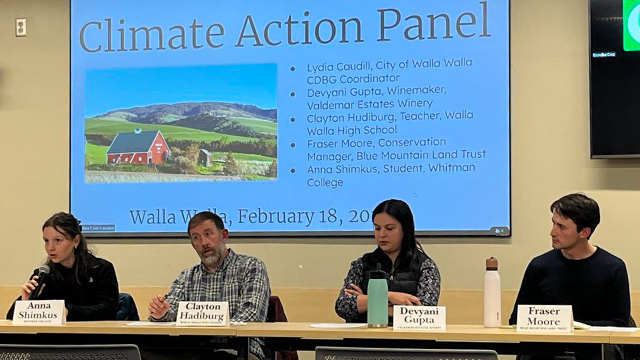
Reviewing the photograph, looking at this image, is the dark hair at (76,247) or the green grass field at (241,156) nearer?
the dark hair at (76,247)

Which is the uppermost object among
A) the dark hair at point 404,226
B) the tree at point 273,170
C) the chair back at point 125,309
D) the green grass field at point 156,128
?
the green grass field at point 156,128

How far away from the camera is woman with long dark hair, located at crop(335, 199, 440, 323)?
154 inches

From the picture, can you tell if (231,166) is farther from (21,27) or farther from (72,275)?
(21,27)

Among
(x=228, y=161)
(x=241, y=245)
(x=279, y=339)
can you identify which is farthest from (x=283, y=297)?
(x=279, y=339)

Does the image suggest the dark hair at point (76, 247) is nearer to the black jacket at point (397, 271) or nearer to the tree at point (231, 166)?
the tree at point (231, 166)

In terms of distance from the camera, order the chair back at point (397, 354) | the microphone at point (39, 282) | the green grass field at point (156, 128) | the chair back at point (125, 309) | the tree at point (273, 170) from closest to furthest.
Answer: the chair back at point (397, 354) < the microphone at point (39, 282) < the chair back at point (125, 309) < the tree at point (273, 170) < the green grass field at point (156, 128)

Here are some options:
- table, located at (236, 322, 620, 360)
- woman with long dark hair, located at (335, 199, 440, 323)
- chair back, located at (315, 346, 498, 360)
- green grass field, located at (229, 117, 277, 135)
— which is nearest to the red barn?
green grass field, located at (229, 117, 277, 135)

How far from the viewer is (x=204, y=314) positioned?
3451mm

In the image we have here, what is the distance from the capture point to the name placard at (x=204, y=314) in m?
3.43

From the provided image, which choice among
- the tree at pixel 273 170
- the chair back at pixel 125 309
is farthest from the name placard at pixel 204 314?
the tree at pixel 273 170

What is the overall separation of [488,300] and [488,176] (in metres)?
1.47

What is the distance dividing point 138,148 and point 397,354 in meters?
2.91

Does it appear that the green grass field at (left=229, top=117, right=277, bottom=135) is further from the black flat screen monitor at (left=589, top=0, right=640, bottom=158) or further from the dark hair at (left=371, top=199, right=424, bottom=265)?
the black flat screen monitor at (left=589, top=0, right=640, bottom=158)

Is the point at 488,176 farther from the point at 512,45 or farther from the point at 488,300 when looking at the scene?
the point at 488,300
